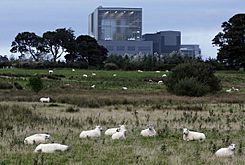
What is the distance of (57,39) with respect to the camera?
13900 centimetres

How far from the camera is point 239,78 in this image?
79.3 m

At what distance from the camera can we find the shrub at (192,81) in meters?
51.4

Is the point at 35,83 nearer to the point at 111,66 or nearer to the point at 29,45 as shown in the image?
the point at 111,66

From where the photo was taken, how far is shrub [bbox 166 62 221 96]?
169 feet

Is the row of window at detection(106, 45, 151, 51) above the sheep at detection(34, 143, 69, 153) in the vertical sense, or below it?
above

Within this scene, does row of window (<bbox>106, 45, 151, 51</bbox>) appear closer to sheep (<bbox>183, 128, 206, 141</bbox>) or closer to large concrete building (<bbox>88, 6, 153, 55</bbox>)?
large concrete building (<bbox>88, 6, 153, 55</bbox>)

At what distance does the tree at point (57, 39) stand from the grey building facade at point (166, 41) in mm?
49385

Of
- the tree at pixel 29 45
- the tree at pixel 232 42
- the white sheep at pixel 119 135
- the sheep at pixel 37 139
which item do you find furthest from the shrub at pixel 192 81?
the tree at pixel 29 45

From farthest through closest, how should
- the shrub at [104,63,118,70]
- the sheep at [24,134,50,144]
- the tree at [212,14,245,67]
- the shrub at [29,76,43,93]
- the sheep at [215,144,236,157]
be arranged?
the shrub at [104,63,118,70] → the tree at [212,14,245,67] → the shrub at [29,76,43,93] → the sheep at [24,134,50,144] → the sheep at [215,144,236,157]

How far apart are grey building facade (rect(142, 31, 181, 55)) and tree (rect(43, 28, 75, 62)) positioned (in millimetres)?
49385

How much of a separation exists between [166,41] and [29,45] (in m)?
58.4

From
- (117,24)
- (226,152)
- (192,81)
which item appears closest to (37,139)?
(226,152)

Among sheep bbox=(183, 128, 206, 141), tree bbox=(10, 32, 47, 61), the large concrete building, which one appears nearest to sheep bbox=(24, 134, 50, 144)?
sheep bbox=(183, 128, 206, 141)

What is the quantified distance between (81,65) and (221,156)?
99049 millimetres
